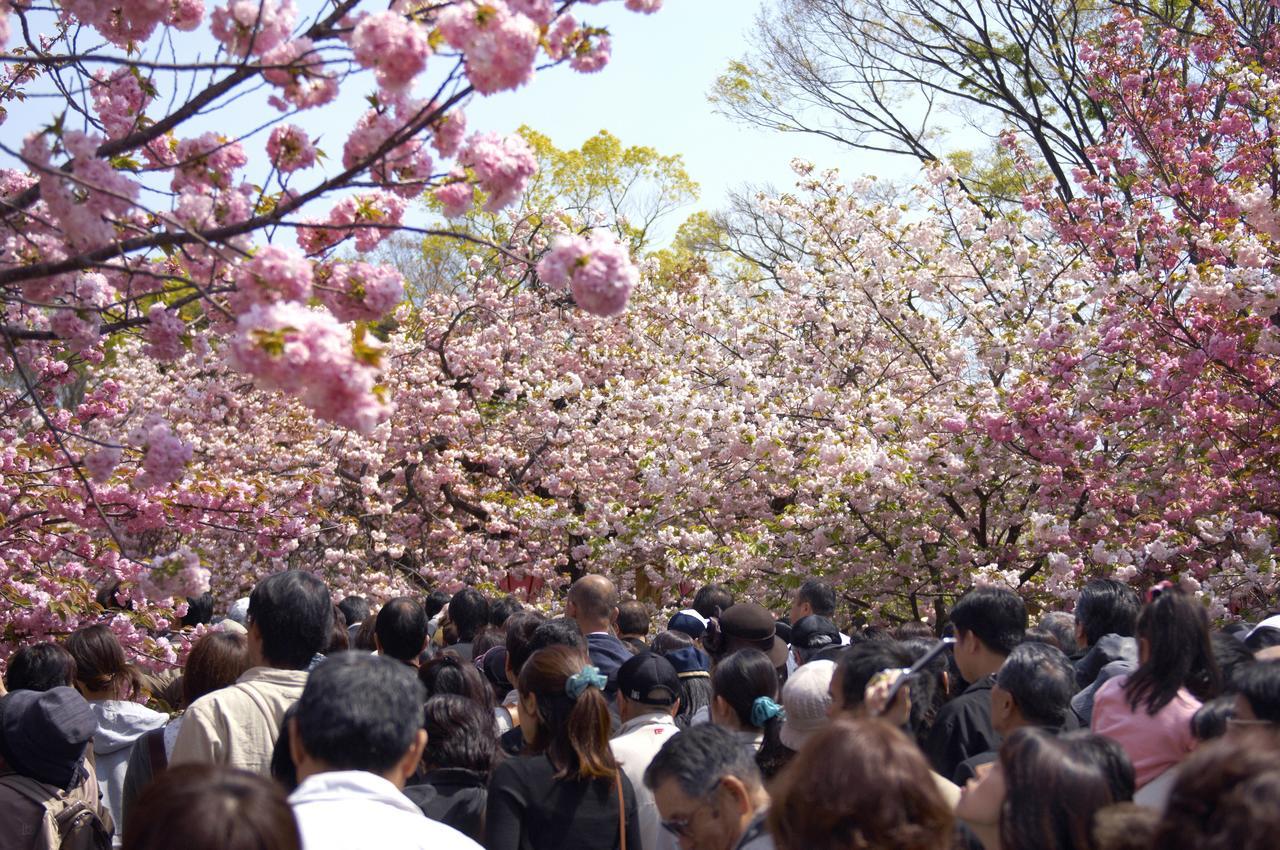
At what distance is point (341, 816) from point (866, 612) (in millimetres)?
7850

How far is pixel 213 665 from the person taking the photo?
4.02m

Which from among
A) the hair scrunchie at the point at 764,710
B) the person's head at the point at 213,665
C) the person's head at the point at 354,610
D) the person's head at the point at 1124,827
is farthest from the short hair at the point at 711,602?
the person's head at the point at 1124,827

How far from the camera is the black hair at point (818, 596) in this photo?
5.88m

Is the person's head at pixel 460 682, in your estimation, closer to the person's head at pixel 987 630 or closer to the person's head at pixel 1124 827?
the person's head at pixel 987 630

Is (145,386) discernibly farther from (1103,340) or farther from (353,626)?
(1103,340)

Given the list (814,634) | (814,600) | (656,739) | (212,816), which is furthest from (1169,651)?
(814,600)

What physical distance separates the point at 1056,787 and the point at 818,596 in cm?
363

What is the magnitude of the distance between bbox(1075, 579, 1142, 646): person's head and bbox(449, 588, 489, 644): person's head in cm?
297

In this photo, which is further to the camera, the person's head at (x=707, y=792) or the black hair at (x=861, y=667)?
the black hair at (x=861, y=667)

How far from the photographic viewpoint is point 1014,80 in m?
15.6

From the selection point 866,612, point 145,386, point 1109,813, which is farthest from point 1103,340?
point 145,386

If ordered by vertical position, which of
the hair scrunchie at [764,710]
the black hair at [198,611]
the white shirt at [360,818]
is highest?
the black hair at [198,611]

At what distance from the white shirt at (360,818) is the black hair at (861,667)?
4.53ft

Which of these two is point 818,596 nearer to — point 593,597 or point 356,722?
point 593,597
